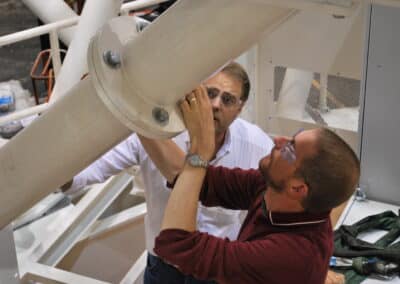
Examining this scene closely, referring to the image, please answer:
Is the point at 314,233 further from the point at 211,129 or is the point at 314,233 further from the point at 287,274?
the point at 211,129

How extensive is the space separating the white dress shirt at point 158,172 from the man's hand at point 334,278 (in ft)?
1.20

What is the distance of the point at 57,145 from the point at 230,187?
61 cm

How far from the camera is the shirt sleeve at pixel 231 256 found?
1279 millimetres

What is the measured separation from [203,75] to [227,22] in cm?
11

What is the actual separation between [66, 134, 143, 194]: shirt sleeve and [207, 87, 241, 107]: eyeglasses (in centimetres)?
31

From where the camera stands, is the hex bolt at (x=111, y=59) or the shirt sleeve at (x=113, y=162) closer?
the hex bolt at (x=111, y=59)

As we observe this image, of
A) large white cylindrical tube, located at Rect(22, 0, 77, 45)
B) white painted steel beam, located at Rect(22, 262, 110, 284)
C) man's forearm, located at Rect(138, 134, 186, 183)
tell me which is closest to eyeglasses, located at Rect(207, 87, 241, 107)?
man's forearm, located at Rect(138, 134, 186, 183)

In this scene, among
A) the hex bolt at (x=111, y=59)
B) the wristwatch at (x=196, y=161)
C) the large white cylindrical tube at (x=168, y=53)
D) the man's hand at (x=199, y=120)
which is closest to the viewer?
the large white cylindrical tube at (x=168, y=53)

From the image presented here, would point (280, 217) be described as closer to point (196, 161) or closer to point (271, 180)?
point (271, 180)

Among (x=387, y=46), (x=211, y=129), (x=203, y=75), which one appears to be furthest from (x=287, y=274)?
(x=387, y=46)

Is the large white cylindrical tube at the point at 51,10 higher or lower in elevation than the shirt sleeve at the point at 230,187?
higher

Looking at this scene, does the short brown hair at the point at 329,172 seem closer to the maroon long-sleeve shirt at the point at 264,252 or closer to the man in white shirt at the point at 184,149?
the maroon long-sleeve shirt at the point at 264,252

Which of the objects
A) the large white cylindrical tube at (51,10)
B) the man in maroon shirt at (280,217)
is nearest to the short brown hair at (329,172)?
the man in maroon shirt at (280,217)

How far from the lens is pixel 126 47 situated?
0.92 meters
